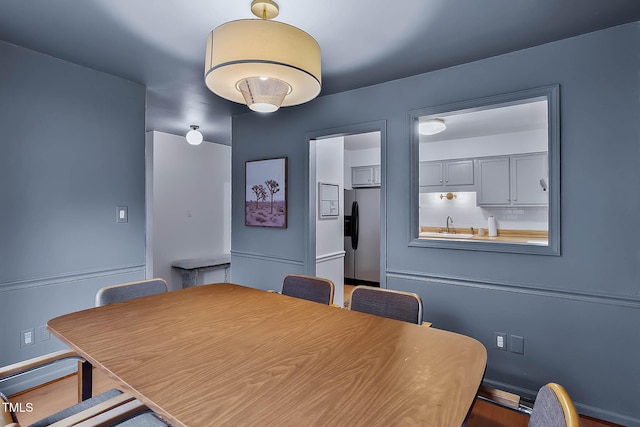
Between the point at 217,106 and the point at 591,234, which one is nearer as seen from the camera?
the point at 591,234

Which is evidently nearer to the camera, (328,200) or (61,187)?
(61,187)

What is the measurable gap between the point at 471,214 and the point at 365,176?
188 centimetres

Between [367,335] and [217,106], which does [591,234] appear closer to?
[367,335]

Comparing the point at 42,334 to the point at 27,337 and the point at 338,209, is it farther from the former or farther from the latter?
the point at 338,209

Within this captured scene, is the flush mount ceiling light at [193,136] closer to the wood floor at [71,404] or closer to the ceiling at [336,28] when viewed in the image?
the ceiling at [336,28]

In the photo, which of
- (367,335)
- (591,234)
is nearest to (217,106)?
(367,335)

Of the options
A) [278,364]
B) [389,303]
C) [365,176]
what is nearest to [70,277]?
[278,364]

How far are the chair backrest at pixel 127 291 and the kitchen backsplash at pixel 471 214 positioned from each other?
15.2 ft

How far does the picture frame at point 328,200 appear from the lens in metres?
3.58

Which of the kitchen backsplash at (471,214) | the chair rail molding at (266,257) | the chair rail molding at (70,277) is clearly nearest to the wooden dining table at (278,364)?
the chair rail molding at (70,277)

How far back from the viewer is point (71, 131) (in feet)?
8.25

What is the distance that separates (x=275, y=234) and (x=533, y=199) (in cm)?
362

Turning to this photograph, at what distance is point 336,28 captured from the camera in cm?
194

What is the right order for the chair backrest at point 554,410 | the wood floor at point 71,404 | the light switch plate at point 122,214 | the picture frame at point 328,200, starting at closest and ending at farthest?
the chair backrest at point 554,410 → the wood floor at point 71,404 → the light switch plate at point 122,214 → the picture frame at point 328,200
